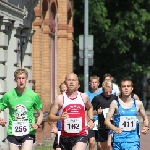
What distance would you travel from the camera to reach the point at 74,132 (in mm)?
12742

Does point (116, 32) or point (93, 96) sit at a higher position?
point (116, 32)

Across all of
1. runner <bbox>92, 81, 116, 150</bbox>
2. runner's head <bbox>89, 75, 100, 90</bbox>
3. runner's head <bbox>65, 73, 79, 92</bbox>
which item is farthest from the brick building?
runner's head <bbox>65, 73, 79, 92</bbox>

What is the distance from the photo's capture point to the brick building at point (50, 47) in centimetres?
2451

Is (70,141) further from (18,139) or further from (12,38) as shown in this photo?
(12,38)

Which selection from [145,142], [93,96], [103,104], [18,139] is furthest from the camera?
[145,142]

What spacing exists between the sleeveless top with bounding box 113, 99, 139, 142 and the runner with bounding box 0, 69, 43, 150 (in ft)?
3.99

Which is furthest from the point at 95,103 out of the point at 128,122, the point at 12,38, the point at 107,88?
the point at 12,38

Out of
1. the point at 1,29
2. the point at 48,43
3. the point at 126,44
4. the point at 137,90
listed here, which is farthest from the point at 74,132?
the point at 137,90

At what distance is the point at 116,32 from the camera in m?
39.0

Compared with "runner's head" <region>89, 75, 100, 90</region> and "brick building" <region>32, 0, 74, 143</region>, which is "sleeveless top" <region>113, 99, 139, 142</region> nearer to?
"runner's head" <region>89, 75, 100, 90</region>

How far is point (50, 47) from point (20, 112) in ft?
47.1

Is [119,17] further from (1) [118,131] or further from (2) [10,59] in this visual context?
(1) [118,131]

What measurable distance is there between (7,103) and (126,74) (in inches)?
1098

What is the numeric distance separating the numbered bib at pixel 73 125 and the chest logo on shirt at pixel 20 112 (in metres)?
0.65
